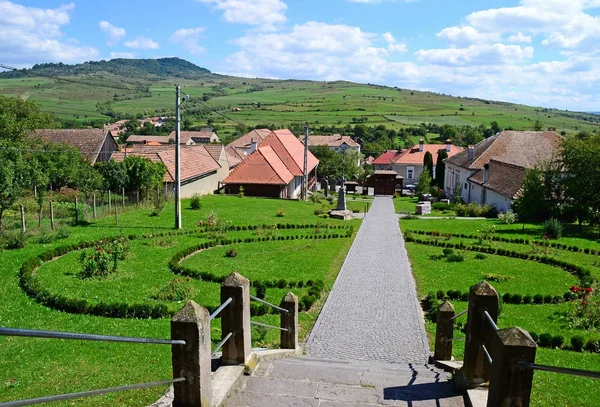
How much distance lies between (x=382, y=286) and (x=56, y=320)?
10895mm

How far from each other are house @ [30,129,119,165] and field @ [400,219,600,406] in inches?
1334

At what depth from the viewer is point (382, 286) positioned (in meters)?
18.2

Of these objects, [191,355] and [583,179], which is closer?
[191,355]

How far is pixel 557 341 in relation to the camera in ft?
39.7

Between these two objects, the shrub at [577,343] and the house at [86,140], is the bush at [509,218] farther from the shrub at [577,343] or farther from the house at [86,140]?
the house at [86,140]

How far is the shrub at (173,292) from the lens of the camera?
1523cm

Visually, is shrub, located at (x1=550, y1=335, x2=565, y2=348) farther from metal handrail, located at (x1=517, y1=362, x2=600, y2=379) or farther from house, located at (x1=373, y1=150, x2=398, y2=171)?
house, located at (x1=373, y1=150, x2=398, y2=171)

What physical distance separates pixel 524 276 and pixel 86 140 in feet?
→ 154

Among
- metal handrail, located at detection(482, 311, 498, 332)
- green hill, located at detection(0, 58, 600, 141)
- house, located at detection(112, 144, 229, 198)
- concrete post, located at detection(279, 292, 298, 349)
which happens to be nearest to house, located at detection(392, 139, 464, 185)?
house, located at detection(112, 144, 229, 198)

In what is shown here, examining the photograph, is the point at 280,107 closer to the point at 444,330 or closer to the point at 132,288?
the point at 132,288

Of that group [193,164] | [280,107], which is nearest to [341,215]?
[193,164]

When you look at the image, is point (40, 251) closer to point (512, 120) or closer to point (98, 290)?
point (98, 290)

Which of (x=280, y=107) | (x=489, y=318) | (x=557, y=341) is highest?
(x=280, y=107)

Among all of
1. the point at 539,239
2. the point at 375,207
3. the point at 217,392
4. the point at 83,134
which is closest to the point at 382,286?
the point at 217,392
